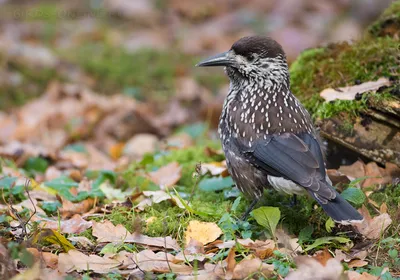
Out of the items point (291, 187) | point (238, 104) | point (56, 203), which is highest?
point (238, 104)

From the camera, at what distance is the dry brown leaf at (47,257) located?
351cm

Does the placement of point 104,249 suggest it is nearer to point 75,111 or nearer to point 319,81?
point 319,81

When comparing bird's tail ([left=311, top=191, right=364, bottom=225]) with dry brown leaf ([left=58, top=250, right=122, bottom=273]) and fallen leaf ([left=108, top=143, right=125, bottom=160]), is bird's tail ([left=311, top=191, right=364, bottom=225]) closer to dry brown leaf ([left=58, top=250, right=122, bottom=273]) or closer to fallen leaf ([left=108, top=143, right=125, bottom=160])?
dry brown leaf ([left=58, top=250, right=122, bottom=273])

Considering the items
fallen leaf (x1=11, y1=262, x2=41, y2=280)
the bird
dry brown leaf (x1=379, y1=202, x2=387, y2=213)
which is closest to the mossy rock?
the bird

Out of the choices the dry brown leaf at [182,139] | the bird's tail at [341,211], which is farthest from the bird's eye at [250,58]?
the dry brown leaf at [182,139]

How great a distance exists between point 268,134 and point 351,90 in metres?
0.93

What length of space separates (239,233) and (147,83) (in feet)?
18.7

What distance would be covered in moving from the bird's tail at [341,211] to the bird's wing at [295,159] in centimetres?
4

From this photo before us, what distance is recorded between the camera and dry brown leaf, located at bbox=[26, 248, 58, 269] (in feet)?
11.5

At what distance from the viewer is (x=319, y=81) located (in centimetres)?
523

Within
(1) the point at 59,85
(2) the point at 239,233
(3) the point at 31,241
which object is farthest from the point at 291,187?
(1) the point at 59,85

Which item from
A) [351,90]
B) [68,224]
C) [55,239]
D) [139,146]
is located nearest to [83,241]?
[55,239]

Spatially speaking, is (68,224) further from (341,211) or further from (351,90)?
(351,90)

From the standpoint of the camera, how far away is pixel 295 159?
4.06 m
